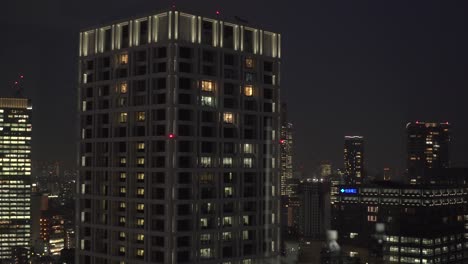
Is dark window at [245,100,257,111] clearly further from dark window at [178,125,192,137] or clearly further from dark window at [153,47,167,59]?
dark window at [153,47,167,59]

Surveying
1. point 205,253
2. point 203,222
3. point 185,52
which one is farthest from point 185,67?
point 205,253

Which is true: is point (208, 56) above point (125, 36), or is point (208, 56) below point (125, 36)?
below

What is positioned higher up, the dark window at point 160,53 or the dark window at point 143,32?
the dark window at point 143,32

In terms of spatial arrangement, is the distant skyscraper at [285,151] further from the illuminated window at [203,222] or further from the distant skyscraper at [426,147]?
the distant skyscraper at [426,147]

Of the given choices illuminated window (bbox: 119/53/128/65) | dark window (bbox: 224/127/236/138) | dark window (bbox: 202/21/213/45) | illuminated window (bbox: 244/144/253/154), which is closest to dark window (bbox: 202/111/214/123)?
dark window (bbox: 224/127/236/138)

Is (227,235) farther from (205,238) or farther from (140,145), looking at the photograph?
(140,145)

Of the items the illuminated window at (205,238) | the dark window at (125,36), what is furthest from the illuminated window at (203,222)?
the dark window at (125,36)

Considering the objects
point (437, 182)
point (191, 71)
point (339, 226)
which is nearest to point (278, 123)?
point (191, 71)

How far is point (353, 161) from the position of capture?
138ft

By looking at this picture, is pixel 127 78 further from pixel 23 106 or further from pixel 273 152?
pixel 23 106

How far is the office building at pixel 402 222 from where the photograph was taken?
28.0 meters

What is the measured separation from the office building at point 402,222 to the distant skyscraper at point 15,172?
24136mm

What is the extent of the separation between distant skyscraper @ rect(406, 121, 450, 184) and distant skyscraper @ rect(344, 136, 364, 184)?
10.4 feet

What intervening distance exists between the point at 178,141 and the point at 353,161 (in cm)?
3202
